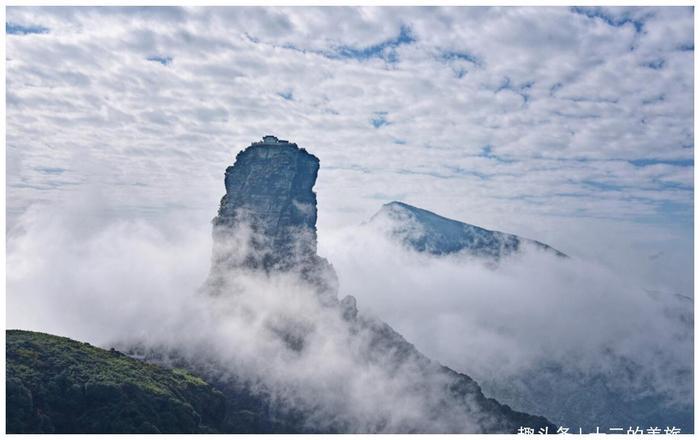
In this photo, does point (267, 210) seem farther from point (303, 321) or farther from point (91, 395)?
point (91, 395)

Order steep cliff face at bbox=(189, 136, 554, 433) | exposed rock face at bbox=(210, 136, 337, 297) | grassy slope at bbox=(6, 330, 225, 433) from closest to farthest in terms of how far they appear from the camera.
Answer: grassy slope at bbox=(6, 330, 225, 433), steep cliff face at bbox=(189, 136, 554, 433), exposed rock face at bbox=(210, 136, 337, 297)

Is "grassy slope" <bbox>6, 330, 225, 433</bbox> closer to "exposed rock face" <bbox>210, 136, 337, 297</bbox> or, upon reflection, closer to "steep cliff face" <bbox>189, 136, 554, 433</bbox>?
"steep cliff face" <bbox>189, 136, 554, 433</bbox>

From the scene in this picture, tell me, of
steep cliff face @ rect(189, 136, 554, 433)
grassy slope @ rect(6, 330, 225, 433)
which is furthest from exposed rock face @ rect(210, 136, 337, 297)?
grassy slope @ rect(6, 330, 225, 433)

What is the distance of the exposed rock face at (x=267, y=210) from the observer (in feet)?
606

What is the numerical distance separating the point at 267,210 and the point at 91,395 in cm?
10760

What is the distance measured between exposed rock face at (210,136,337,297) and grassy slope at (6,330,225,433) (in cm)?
7990

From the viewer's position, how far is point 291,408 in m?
140

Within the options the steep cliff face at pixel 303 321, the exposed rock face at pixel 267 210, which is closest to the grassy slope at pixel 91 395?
the steep cliff face at pixel 303 321

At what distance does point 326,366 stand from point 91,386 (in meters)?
90.2

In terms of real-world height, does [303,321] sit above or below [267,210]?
below

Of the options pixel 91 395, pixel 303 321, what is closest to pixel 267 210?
pixel 303 321

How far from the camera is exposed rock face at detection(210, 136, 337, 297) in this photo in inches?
7269

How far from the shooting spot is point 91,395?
288ft

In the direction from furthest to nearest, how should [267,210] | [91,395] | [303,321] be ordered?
1. [303,321]
2. [267,210]
3. [91,395]
